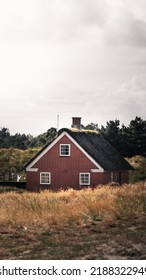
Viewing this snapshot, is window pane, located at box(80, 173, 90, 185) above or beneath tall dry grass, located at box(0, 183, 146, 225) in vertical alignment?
above

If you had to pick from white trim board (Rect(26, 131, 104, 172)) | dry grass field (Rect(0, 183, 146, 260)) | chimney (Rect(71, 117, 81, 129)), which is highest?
chimney (Rect(71, 117, 81, 129))

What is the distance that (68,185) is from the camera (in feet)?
136

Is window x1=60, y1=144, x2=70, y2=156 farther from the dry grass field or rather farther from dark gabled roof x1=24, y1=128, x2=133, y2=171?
the dry grass field

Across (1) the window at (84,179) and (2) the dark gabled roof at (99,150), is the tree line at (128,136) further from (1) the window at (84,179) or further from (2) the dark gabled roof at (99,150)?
(1) the window at (84,179)

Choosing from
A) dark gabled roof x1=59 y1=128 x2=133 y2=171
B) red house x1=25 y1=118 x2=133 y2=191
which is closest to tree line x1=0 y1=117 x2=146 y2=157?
dark gabled roof x1=59 y1=128 x2=133 y2=171

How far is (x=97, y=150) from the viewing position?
4359 cm

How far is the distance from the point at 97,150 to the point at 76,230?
3327 centimetres

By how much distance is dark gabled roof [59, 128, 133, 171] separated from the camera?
41.1 meters

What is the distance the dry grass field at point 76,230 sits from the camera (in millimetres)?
8252

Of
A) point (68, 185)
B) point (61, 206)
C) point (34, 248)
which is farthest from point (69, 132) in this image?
point (34, 248)

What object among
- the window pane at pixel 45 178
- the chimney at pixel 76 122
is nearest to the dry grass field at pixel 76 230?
the window pane at pixel 45 178

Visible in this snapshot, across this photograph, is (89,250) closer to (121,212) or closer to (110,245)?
(110,245)
